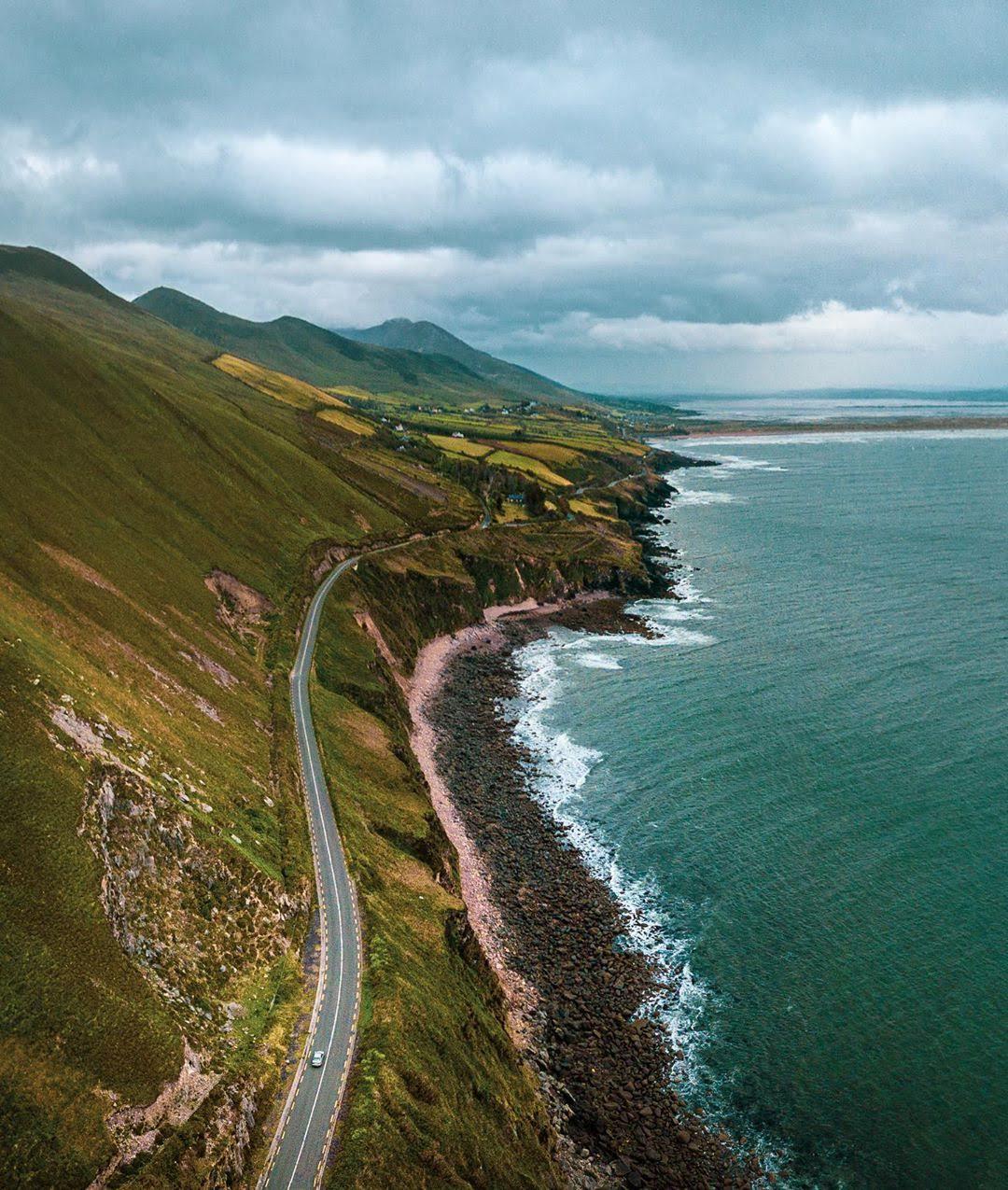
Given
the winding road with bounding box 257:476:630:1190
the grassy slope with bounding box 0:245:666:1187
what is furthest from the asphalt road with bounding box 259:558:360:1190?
the grassy slope with bounding box 0:245:666:1187

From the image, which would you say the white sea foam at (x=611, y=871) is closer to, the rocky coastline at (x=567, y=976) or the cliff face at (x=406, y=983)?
the rocky coastline at (x=567, y=976)

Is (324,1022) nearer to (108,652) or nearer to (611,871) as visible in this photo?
(611,871)

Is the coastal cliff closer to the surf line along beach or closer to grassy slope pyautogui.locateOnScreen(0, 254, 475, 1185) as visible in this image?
the surf line along beach

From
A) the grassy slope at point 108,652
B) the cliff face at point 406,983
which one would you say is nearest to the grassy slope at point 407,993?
the cliff face at point 406,983

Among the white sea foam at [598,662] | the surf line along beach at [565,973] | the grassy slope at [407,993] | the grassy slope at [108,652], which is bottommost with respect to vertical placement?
the surf line along beach at [565,973]

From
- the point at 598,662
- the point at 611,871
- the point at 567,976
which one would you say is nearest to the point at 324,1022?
the point at 567,976
